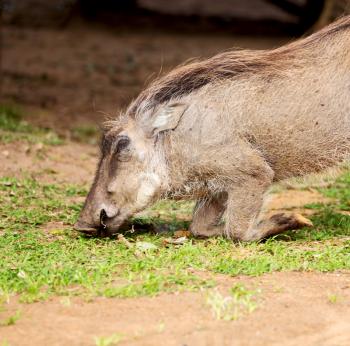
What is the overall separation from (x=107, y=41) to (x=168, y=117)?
29.0ft

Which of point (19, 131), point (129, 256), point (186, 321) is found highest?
point (186, 321)

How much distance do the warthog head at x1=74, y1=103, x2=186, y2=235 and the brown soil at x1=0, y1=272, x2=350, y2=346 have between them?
3.35ft

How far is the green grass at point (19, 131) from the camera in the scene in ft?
22.5

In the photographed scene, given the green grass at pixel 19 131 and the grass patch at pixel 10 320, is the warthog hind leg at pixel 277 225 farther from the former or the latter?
the green grass at pixel 19 131

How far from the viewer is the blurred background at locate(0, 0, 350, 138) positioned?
9266 millimetres

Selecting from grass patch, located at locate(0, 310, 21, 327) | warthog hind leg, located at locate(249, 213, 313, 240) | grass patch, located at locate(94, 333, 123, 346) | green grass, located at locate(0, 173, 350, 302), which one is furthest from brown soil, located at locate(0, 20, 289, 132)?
grass patch, located at locate(94, 333, 123, 346)

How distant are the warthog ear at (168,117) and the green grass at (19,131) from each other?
7.97 feet

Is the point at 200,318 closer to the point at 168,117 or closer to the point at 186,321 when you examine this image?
the point at 186,321

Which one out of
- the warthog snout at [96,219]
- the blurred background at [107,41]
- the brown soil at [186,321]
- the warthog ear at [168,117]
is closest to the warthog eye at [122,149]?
the warthog ear at [168,117]

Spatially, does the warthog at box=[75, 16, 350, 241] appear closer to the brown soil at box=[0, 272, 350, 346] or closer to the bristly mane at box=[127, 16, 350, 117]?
the bristly mane at box=[127, 16, 350, 117]

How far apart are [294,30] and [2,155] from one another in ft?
27.9

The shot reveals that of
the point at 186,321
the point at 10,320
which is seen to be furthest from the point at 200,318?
the point at 10,320

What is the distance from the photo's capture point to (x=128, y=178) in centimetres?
461

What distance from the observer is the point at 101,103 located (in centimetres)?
920
